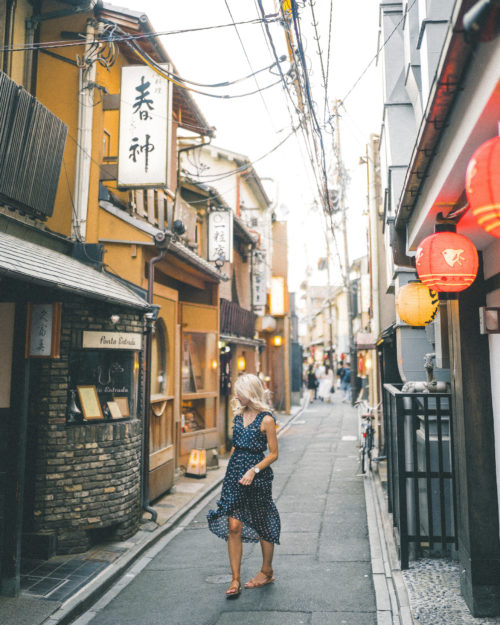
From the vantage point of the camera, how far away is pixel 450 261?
176 inches

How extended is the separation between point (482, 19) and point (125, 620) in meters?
5.92

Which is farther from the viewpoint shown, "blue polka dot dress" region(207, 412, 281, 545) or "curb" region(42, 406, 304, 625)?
"blue polka dot dress" region(207, 412, 281, 545)

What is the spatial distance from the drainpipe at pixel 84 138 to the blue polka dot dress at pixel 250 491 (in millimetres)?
4733

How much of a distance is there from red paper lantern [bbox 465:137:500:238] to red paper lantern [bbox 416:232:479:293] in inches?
68.0

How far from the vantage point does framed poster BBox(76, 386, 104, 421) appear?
25.2ft

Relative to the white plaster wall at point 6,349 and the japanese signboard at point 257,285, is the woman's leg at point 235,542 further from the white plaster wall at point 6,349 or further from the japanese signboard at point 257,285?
the japanese signboard at point 257,285

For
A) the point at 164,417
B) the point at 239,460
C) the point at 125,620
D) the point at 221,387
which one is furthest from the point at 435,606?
the point at 221,387

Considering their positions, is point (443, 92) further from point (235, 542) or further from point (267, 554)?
point (267, 554)

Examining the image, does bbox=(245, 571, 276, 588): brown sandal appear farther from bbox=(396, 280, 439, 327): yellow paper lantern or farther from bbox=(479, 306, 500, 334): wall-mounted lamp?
bbox=(479, 306, 500, 334): wall-mounted lamp

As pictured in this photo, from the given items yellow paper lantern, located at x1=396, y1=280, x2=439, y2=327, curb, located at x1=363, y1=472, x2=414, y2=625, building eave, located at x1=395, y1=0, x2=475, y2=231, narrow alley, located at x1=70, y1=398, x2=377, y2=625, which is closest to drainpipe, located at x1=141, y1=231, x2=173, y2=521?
narrow alley, located at x1=70, y1=398, x2=377, y2=625

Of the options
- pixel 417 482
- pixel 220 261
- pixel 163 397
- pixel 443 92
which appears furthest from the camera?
pixel 220 261

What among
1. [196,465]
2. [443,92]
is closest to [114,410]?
[196,465]

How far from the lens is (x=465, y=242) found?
4.52 meters

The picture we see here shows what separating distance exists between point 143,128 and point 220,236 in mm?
7400
